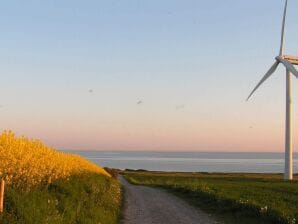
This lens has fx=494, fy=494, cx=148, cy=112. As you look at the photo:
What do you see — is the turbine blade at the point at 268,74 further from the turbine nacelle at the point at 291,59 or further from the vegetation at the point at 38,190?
the vegetation at the point at 38,190

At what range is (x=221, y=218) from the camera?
23.0 meters

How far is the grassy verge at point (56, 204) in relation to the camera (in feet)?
35.3

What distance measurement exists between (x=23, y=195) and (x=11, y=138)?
366cm

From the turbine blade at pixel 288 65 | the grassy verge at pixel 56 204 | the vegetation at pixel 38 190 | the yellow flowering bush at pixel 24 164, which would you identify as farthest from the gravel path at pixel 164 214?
the turbine blade at pixel 288 65

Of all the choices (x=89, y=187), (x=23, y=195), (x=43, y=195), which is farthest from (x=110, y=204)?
(x=23, y=195)

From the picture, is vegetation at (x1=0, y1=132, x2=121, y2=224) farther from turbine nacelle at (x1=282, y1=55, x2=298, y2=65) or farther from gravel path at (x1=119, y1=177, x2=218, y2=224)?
turbine nacelle at (x1=282, y1=55, x2=298, y2=65)

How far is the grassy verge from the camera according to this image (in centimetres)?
1077

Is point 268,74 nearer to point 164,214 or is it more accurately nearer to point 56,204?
point 164,214

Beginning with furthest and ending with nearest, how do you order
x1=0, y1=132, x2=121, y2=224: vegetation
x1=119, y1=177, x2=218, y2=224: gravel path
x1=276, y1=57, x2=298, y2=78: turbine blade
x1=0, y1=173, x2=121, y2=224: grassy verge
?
x1=276, y1=57, x2=298, y2=78: turbine blade
x1=119, y1=177, x2=218, y2=224: gravel path
x1=0, y1=132, x2=121, y2=224: vegetation
x1=0, y1=173, x2=121, y2=224: grassy verge

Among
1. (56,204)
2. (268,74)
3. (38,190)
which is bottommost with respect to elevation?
(56,204)

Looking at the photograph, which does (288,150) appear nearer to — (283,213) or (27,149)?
(283,213)

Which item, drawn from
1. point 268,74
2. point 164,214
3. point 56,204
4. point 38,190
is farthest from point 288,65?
point 38,190

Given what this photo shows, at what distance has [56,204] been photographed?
13695 millimetres

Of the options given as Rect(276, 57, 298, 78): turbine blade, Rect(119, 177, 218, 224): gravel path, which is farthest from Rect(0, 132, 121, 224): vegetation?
Rect(276, 57, 298, 78): turbine blade
